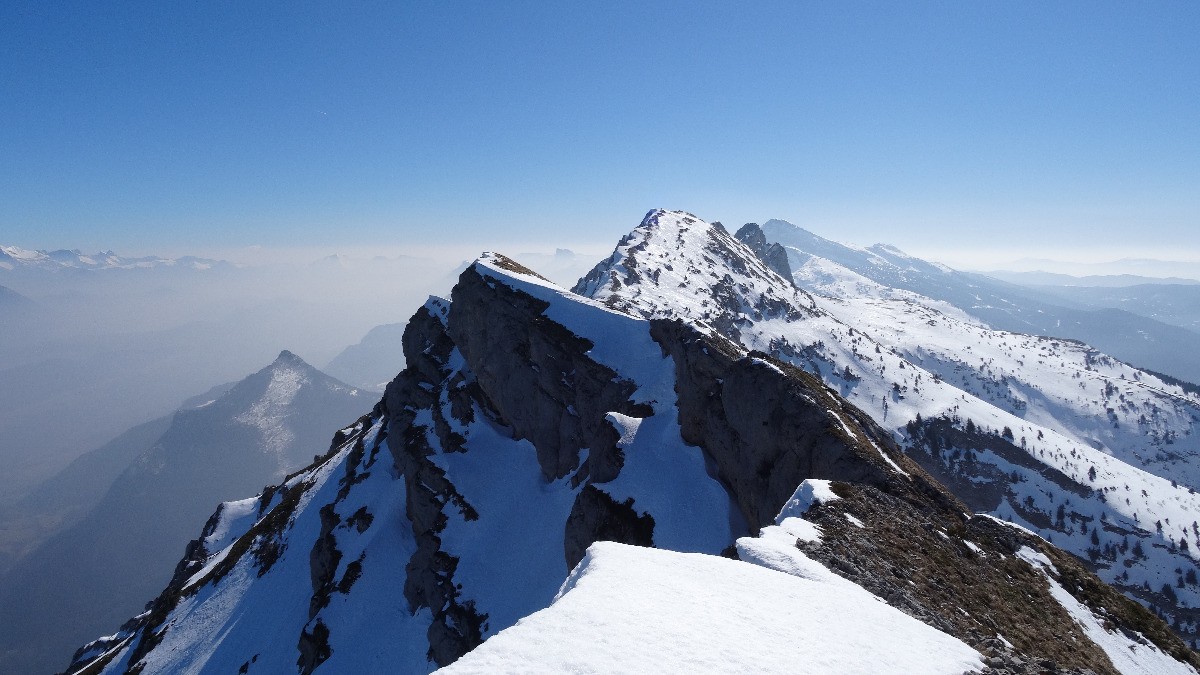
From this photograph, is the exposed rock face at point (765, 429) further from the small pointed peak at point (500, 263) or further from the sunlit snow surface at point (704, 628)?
the small pointed peak at point (500, 263)

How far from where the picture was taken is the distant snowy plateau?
12875 mm

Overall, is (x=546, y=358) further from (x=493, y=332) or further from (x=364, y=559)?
(x=364, y=559)

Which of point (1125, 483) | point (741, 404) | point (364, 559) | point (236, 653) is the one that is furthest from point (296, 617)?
point (1125, 483)

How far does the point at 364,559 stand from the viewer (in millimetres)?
63125

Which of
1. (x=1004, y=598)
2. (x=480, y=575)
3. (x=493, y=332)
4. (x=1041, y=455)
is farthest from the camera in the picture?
(x=1041, y=455)

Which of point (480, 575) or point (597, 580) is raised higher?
point (597, 580)

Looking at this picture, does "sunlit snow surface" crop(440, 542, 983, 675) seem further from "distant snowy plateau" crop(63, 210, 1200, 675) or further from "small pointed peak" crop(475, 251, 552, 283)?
"small pointed peak" crop(475, 251, 552, 283)

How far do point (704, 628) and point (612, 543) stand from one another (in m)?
5.47

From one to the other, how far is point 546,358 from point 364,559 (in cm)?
3432

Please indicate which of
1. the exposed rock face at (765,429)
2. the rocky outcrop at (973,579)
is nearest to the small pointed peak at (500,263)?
the exposed rock face at (765,429)

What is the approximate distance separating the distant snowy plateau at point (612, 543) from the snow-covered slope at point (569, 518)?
0.59 ft

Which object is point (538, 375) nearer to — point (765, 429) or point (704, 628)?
point (765, 429)

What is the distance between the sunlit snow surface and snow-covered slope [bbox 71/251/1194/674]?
10 cm

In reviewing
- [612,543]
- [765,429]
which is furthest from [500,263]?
[612,543]
